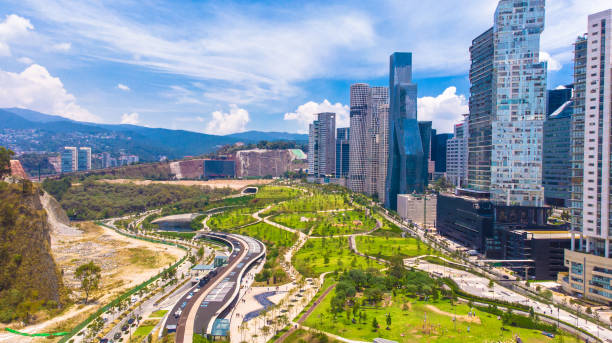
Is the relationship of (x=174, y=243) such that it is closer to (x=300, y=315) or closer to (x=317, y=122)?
(x=300, y=315)

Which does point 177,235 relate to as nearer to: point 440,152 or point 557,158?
point 557,158

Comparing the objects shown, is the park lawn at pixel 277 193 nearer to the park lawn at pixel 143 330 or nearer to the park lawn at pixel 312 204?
the park lawn at pixel 312 204

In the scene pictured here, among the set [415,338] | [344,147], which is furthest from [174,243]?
[344,147]

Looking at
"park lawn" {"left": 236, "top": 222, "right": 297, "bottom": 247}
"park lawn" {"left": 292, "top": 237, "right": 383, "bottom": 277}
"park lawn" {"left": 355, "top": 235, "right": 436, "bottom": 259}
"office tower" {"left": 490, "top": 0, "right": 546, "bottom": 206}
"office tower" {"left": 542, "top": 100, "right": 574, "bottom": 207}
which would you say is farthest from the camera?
"office tower" {"left": 542, "top": 100, "right": 574, "bottom": 207}

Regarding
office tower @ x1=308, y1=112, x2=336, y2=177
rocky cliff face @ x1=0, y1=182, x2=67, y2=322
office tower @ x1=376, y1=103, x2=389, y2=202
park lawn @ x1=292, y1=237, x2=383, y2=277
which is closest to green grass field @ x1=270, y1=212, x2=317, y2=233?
park lawn @ x1=292, y1=237, x2=383, y2=277

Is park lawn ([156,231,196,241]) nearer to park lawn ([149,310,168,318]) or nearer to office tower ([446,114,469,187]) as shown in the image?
park lawn ([149,310,168,318])

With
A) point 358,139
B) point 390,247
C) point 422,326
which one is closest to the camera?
point 422,326

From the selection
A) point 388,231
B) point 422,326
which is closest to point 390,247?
point 388,231
